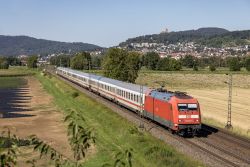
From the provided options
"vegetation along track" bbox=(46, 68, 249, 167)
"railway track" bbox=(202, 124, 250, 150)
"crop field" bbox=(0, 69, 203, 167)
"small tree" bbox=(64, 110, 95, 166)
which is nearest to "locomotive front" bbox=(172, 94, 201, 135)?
"vegetation along track" bbox=(46, 68, 249, 167)

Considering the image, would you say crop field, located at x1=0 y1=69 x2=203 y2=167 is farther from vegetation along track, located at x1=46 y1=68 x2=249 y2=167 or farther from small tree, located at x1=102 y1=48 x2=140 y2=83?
small tree, located at x1=102 y1=48 x2=140 y2=83

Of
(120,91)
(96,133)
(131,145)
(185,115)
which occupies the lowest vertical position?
(131,145)

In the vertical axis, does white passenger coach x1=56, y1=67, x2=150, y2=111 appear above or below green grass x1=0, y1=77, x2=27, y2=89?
above

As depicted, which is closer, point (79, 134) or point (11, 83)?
point (79, 134)

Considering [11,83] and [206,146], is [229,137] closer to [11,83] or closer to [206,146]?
[206,146]

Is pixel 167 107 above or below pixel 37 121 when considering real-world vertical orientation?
above

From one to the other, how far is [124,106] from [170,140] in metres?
22.1

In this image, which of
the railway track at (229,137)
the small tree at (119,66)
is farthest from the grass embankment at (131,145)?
the small tree at (119,66)

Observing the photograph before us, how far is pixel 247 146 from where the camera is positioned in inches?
1181

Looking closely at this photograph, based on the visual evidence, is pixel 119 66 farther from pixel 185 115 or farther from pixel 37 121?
pixel 185 115

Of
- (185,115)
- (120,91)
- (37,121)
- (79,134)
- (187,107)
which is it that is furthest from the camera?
(120,91)

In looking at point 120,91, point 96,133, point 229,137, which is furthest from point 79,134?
point 120,91

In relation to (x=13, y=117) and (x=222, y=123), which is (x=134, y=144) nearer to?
(x=222, y=123)

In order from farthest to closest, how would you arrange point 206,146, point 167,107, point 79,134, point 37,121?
1. point 37,121
2. point 167,107
3. point 206,146
4. point 79,134
